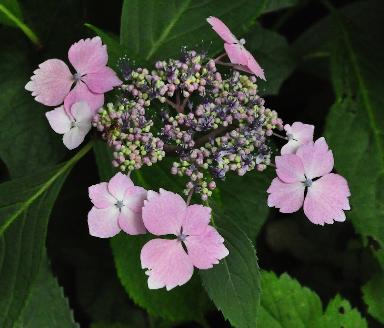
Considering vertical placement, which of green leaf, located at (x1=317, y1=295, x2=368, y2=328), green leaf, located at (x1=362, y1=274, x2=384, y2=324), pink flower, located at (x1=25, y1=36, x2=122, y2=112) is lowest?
green leaf, located at (x1=362, y1=274, x2=384, y2=324)

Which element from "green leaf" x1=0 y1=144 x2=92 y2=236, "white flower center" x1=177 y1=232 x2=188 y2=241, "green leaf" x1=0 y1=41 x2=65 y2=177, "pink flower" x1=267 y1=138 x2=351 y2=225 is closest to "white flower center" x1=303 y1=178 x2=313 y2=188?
"pink flower" x1=267 y1=138 x2=351 y2=225

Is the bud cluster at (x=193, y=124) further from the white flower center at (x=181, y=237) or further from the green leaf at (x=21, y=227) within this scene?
the green leaf at (x=21, y=227)

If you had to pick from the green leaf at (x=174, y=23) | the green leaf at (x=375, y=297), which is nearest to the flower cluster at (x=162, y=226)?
the green leaf at (x=174, y=23)

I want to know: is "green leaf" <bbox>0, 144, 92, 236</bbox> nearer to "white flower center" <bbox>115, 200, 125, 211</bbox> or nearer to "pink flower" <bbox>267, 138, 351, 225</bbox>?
"white flower center" <bbox>115, 200, 125, 211</bbox>

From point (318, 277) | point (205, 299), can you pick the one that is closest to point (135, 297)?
point (205, 299)

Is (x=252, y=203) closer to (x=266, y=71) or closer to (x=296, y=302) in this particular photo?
(x=296, y=302)

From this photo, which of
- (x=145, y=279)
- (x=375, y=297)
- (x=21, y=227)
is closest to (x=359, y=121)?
(x=375, y=297)
